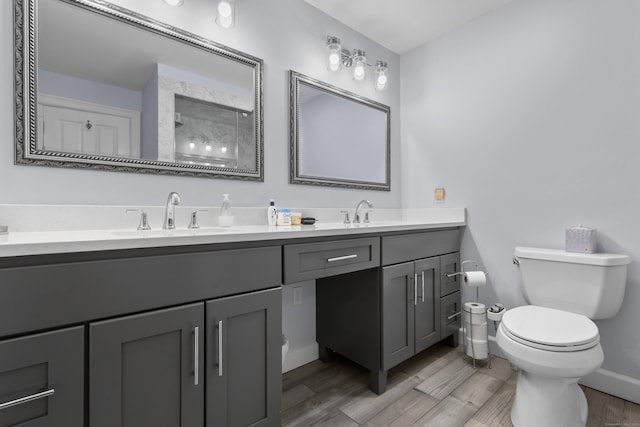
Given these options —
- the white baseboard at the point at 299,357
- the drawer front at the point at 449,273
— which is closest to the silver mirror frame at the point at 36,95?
the white baseboard at the point at 299,357

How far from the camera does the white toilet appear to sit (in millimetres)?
1186

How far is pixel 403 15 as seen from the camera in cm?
209

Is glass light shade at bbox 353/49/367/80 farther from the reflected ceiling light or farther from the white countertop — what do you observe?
the white countertop

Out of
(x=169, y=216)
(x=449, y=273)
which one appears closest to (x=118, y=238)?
(x=169, y=216)

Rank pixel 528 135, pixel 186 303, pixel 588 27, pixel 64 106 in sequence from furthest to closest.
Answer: pixel 528 135 < pixel 588 27 < pixel 64 106 < pixel 186 303

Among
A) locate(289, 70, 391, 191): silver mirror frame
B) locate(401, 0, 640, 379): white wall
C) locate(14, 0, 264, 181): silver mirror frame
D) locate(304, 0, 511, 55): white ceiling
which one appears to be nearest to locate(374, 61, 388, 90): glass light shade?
locate(289, 70, 391, 191): silver mirror frame

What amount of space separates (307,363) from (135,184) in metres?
1.44

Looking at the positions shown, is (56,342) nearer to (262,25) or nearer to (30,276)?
(30,276)

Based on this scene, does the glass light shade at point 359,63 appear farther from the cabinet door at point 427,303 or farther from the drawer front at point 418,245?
the cabinet door at point 427,303

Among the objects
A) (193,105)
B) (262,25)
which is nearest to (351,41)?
(262,25)

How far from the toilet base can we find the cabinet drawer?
2.77ft

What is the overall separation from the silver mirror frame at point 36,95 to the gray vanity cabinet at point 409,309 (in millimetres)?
1064

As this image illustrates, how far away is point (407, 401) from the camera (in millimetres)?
1544

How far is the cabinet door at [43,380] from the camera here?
72 cm
